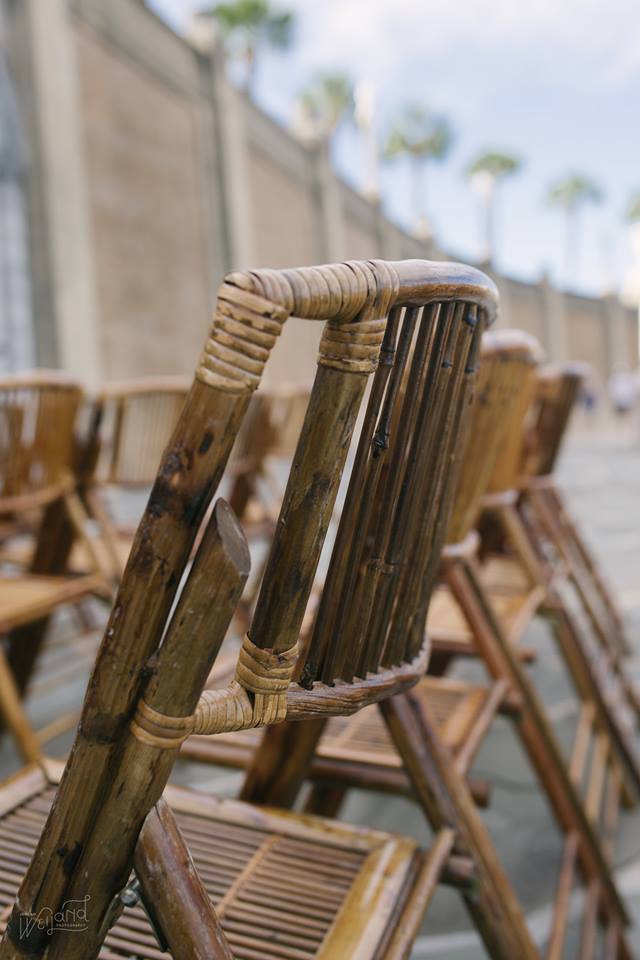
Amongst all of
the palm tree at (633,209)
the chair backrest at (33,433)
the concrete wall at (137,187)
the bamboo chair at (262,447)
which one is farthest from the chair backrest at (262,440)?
the palm tree at (633,209)

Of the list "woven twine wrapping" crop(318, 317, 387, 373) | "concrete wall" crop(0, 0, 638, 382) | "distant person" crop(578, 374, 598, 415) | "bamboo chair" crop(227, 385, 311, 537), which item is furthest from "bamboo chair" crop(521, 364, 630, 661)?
"distant person" crop(578, 374, 598, 415)

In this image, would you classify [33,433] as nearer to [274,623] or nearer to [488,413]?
[488,413]

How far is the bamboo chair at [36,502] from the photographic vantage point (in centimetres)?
189

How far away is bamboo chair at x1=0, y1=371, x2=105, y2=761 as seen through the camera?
6.20ft

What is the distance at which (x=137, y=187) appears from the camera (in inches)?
443

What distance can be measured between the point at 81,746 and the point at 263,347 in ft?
1.02

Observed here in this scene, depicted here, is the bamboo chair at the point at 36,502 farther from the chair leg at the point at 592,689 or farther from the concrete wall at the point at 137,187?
the concrete wall at the point at 137,187

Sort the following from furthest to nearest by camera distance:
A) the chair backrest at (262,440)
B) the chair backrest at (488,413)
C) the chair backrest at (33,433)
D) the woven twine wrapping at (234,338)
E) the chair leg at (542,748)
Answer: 1. the chair backrest at (262,440)
2. the chair backrest at (33,433)
3. the chair leg at (542,748)
4. the chair backrest at (488,413)
5. the woven twine wrapping at (234,338)

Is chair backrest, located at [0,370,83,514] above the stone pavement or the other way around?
above

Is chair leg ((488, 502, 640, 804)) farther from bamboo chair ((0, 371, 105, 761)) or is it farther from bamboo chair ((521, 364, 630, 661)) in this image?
bamboo chair ((0, 371, 105, 761))

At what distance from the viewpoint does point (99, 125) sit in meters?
10.4

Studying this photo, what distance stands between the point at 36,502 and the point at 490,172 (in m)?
35.9

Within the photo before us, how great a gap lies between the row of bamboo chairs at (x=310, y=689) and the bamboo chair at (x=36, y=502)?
62cm

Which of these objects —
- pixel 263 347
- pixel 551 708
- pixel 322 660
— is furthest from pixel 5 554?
pixel 263 347
